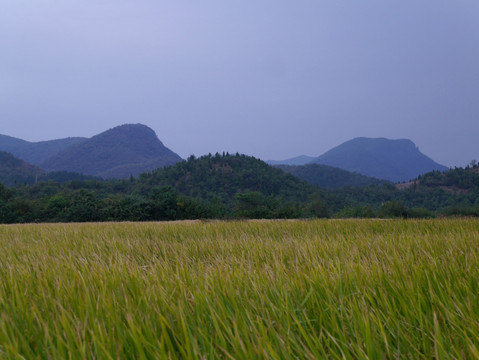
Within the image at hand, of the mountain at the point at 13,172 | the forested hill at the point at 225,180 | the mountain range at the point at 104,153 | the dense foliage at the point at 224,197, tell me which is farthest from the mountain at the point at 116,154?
the dense foliage at the point at 224,197

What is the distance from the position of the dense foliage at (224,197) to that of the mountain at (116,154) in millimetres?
79417

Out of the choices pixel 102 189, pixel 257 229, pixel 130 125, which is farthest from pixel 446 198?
pixel 130 125

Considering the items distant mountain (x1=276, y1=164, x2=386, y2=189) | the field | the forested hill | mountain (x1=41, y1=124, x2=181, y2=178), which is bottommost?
the field

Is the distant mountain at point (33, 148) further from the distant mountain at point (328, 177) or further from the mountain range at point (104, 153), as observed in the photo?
the distant mountain at point (328, 177)

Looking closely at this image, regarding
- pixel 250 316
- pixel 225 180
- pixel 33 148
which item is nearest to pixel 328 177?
pixel 225 180

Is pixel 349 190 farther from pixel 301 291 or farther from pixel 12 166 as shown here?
pixel 12 166

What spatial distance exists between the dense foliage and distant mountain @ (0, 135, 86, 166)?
146 m

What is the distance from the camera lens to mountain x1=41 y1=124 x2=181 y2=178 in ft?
452

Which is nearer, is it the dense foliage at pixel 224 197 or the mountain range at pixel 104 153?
the dense foliage at pixel 224 197

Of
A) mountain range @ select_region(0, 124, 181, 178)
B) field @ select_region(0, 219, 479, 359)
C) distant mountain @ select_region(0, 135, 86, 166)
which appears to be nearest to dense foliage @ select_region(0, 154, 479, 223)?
field @ select_region(0, 219, 479, 359)

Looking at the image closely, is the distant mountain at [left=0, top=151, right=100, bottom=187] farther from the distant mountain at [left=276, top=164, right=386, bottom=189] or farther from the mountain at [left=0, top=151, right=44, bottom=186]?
the distant mountain at [left=276, top=164, right=386, bottom=189]

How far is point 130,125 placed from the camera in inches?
7441

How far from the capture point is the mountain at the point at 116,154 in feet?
452

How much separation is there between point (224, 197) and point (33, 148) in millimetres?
180229
